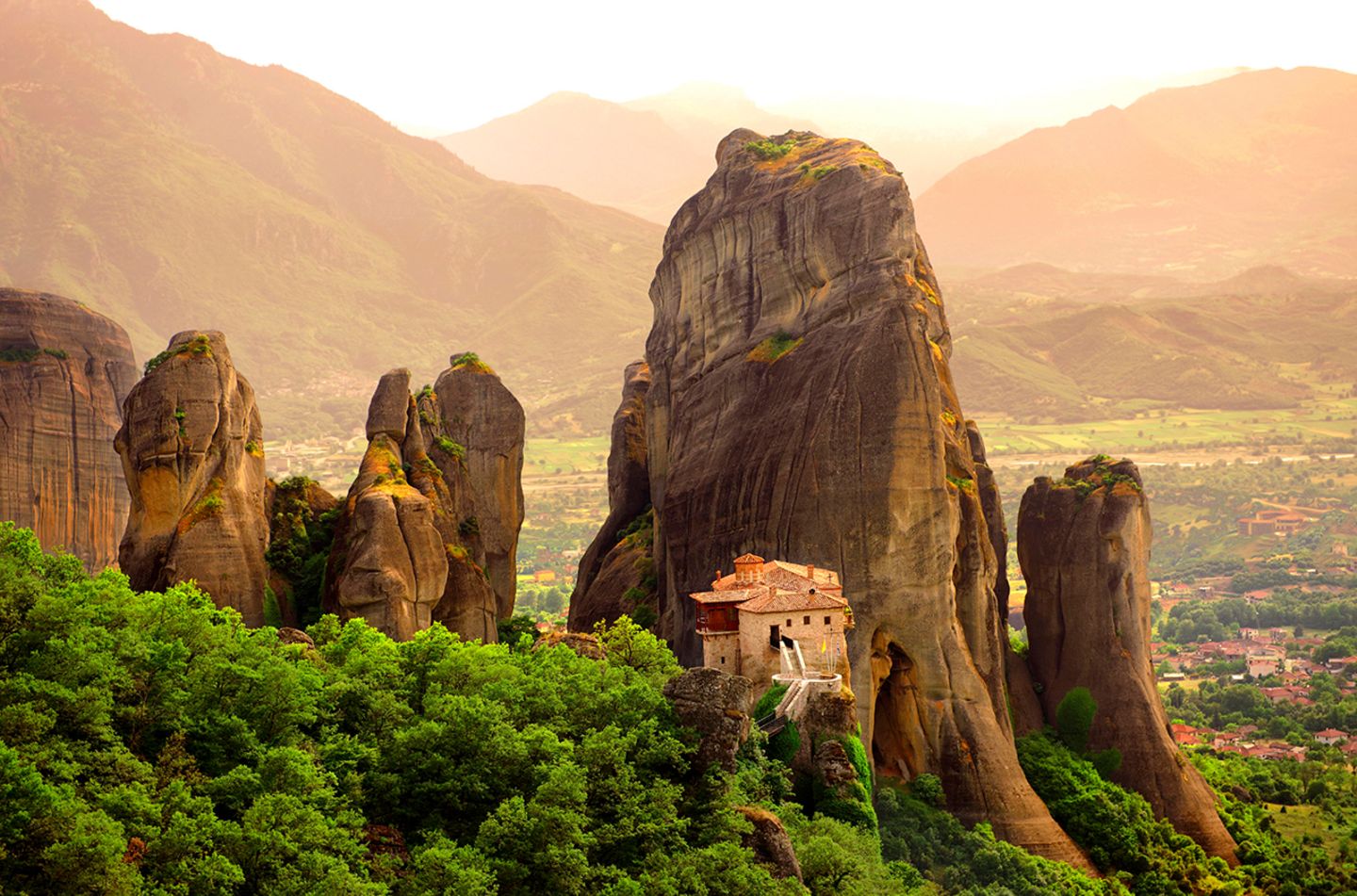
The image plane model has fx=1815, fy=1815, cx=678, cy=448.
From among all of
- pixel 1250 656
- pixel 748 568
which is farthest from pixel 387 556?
pixel 1250 656

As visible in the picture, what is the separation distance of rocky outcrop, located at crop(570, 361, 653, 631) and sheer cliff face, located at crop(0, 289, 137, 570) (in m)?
27.0

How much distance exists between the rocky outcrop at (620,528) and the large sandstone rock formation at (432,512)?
22.4 feet

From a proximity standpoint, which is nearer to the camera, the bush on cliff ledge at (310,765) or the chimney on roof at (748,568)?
the bush on cliff ledge at (310,765)

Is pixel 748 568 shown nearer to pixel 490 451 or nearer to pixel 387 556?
pixel 387 556

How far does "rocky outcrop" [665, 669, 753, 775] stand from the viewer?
187ft

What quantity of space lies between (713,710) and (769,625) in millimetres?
11665

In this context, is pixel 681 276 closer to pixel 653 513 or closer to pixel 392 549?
pixel 653 513

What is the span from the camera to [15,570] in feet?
178

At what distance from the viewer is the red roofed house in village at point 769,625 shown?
6906cm

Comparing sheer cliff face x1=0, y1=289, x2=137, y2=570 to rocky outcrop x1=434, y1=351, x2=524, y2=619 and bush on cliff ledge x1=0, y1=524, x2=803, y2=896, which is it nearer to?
rocky outcrop x1=434, y1=351, x2=524, y2=619

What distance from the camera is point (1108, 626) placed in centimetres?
8675

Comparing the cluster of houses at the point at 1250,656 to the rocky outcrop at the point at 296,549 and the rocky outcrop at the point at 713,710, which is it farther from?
the rocky outcrop at the point at 713,710

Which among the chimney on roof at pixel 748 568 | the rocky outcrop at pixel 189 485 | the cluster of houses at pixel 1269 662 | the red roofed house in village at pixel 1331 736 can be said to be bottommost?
the red roofed house in village at pixel 1331 736

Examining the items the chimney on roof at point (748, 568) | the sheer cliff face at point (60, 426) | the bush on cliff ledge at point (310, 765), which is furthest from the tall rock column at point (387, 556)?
the sheer cliff face at point (60, 426)
